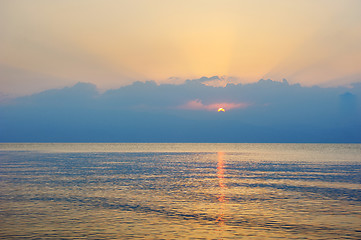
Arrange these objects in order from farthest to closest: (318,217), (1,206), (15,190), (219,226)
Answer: (15,190) → (1,206) → (318,217) → (219,226)

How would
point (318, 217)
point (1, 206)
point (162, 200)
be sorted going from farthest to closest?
point (162, 200) → point (1, 206) → point (318, 217)

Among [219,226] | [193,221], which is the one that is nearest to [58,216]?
[193,221]

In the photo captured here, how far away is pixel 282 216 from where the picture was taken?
103 ft

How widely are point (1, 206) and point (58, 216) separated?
7344mm

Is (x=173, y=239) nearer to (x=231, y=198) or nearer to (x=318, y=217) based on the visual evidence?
(x=318, y=217)

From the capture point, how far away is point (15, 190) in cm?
4541

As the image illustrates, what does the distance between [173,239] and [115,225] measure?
18.8 ft

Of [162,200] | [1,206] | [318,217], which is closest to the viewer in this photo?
[318,217]

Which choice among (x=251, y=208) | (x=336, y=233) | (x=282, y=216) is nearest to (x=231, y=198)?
(x=251, y=208)

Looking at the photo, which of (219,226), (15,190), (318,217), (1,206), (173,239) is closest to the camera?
(173,239)

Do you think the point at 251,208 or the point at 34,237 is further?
the point at 251,208

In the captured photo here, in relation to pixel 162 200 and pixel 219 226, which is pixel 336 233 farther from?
pixel 162 200

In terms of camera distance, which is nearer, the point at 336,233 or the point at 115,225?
the point at 336,233

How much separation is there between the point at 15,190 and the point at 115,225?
22843 millimetres
